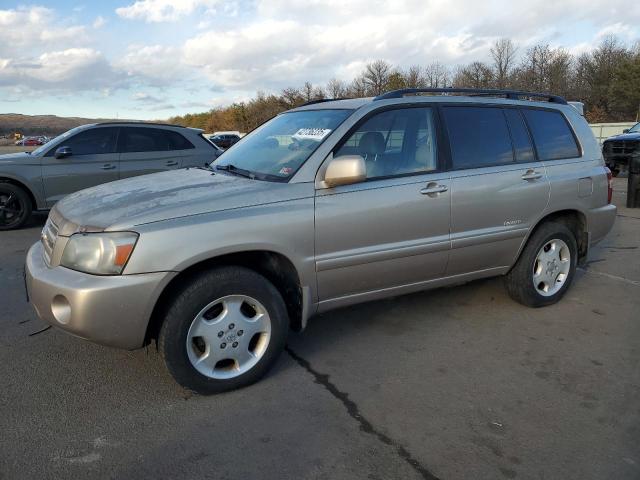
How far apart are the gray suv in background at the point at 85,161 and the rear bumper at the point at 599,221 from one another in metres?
6.21

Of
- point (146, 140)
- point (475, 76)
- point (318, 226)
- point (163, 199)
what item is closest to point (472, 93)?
point (318, 226)

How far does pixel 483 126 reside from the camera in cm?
423

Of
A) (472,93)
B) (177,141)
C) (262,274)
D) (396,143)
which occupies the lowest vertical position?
(262,274)

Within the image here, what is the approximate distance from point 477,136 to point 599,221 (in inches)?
63.0

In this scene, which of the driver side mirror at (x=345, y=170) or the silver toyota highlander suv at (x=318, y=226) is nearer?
the silver toyota highlander suv at (x=318, y=226)

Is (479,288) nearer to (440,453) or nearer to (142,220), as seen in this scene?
(440,453)

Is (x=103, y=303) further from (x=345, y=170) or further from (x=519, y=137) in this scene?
(x=519, y=137)

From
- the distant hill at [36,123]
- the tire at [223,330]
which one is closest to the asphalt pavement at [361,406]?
the tire at [223,330]

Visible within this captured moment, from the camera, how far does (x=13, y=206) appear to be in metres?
8.09

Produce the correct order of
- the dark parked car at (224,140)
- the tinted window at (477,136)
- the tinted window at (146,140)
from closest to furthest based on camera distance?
the tinted window at (477,136)
the tinted window at (146,140)
the dark parked car at (224,140)

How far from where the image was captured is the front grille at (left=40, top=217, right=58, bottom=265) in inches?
124

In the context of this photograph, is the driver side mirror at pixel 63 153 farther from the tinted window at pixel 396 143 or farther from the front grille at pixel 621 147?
the front grille at pixel 621 147

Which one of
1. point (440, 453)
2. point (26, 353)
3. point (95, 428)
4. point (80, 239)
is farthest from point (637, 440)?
point (26, 353)

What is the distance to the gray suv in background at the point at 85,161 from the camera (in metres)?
8.04
